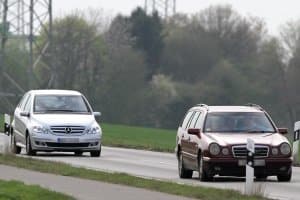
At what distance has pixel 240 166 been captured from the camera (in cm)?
2233

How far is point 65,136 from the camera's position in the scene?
104ft

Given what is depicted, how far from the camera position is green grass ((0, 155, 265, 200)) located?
1791 cm

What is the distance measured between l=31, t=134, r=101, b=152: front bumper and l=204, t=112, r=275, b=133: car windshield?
8337 millimetres

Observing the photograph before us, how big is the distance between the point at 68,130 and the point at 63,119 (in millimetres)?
421

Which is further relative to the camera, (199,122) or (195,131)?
(199,122)

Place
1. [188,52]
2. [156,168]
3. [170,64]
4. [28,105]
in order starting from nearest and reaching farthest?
[156,168] → [28,105] → [188,52] → [170,64]

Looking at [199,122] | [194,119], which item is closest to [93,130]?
[194,119]

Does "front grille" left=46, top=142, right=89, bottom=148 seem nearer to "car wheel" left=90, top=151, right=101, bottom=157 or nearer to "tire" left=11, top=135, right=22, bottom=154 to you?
"car wheel" left=90, top=151, right=101, bottom=157

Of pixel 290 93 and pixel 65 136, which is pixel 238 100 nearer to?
pixel 290 93

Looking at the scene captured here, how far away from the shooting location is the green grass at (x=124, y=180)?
58.8 ft

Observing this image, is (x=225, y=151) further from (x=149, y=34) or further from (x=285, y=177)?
(x=149, y=34)

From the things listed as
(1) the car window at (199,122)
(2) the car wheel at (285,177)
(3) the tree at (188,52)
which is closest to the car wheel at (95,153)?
(1) the car window at (199,122)

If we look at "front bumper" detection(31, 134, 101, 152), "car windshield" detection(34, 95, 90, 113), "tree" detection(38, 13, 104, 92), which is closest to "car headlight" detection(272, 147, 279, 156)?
"front bumper" detection(31, 134, 101, 152)

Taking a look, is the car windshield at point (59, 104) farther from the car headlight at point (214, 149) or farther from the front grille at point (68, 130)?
the car headlight at point (214, 149)
